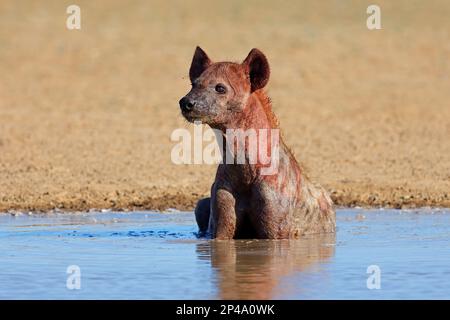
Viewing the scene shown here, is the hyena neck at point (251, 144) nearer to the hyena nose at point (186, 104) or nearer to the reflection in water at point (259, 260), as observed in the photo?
the hyena nose at point (186, 104)

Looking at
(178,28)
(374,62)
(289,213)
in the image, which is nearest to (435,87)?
(374,62)

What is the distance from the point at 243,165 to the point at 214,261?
1017 millimetres

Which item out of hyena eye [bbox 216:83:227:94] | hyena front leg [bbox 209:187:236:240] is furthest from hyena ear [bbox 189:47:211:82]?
hyena front leg [bbox 209:187:236:240]

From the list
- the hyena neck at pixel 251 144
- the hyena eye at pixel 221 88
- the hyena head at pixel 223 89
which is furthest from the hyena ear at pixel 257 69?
the hyena eye at pixel 221 88

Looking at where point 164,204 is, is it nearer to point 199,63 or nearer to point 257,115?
point 199,63

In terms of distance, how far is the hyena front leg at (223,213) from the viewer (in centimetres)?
1099

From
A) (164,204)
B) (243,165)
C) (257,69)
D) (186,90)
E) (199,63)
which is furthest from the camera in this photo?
(186,90)

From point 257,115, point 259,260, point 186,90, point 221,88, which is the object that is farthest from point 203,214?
point 186,90

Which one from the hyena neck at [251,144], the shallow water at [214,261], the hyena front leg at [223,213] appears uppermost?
the hyena neck at [251,144]

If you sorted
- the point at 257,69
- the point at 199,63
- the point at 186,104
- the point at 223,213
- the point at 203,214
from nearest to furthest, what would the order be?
the point at 186,104, the point at 223,213, the point at 257,69, the point at 199,63, the point at 203,214

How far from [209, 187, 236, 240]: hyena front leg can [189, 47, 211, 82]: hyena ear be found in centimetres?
104

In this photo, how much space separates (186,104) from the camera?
10766mm

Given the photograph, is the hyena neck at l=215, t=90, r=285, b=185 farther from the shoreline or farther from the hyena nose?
the shoreline
